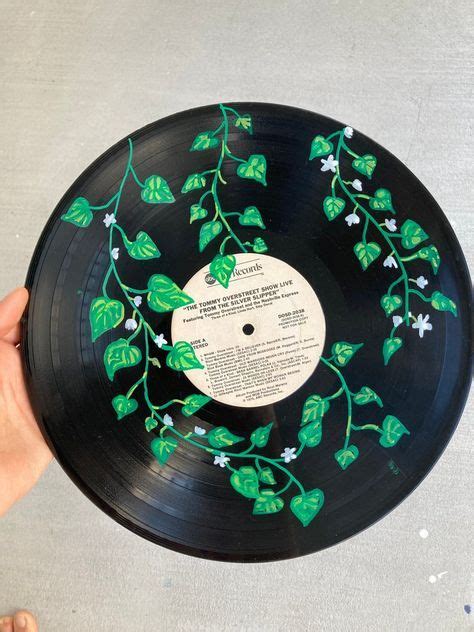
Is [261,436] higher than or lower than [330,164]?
lower

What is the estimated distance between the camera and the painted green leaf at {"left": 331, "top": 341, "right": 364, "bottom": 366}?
0.62m

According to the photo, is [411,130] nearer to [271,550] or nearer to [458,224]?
[458,224]

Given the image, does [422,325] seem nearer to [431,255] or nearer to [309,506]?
[431,255]

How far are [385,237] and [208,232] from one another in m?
0.22

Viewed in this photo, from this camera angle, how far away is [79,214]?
0.62 meters

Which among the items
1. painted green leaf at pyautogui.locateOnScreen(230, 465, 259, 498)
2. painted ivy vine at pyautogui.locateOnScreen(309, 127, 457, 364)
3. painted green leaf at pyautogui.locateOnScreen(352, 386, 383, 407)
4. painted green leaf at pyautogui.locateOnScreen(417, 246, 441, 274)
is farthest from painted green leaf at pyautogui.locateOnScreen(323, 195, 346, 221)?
painted green leaf at pyautogui.locateOnScreen(230, 465, 259, 498)

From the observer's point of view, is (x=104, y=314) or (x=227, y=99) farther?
(x=227, y=99)

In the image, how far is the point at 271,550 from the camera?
612 millimetres

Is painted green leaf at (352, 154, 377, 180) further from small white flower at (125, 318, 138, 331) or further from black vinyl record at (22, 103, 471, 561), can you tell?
small white flower at (125, 318, 138, 331)

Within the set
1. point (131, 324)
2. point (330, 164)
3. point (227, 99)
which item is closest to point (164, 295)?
point (131, 324)

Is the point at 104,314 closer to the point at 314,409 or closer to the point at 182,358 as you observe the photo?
the point at 182,358

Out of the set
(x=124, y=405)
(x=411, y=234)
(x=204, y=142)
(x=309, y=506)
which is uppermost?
(x=204, y=142)

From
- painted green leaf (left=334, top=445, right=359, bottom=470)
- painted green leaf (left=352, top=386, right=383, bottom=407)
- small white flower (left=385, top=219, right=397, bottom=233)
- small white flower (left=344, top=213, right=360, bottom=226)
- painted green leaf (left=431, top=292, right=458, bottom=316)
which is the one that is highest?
small white flower (left=344, top=213, right=360, bottom=226)

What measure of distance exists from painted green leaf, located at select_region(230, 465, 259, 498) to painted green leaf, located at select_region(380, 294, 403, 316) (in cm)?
25
